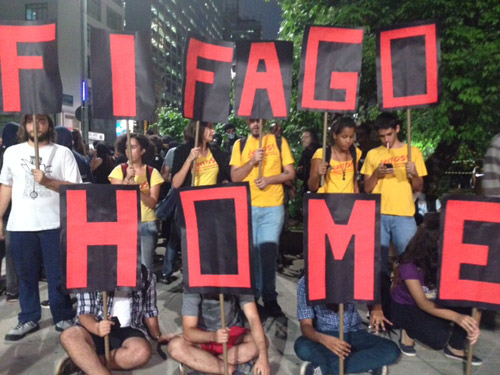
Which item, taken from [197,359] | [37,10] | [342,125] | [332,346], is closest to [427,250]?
[332,346]

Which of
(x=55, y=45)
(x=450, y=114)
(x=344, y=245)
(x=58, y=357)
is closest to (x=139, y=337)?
(x=58, y=357)

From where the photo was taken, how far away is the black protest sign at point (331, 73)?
3.38 metres

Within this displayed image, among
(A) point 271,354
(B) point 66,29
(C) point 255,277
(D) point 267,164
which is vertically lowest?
(A) point 271,354

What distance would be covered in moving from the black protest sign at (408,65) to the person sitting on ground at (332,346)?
60.8 inches

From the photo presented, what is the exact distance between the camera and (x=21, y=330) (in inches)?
145

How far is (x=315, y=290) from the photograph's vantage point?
2.64m

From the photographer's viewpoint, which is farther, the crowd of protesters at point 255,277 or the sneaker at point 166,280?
the sneaker at point 166,280

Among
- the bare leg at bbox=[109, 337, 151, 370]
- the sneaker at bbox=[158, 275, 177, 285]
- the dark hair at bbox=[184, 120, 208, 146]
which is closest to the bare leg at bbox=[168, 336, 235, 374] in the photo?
the bare leg at bbox=[109, 337, 151, 370]

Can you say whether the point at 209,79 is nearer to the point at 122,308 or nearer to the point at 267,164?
the point at 267,164

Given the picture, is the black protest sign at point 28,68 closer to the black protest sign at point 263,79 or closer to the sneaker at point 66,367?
the black protest sign at point 263,79

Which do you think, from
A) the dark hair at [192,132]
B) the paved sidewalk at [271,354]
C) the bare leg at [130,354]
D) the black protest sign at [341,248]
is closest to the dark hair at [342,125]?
the dark hair at [192,132]

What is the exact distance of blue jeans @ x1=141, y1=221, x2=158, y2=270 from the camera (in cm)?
413

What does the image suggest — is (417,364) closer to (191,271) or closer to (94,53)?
(191,271)

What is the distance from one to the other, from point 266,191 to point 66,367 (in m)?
1.99
